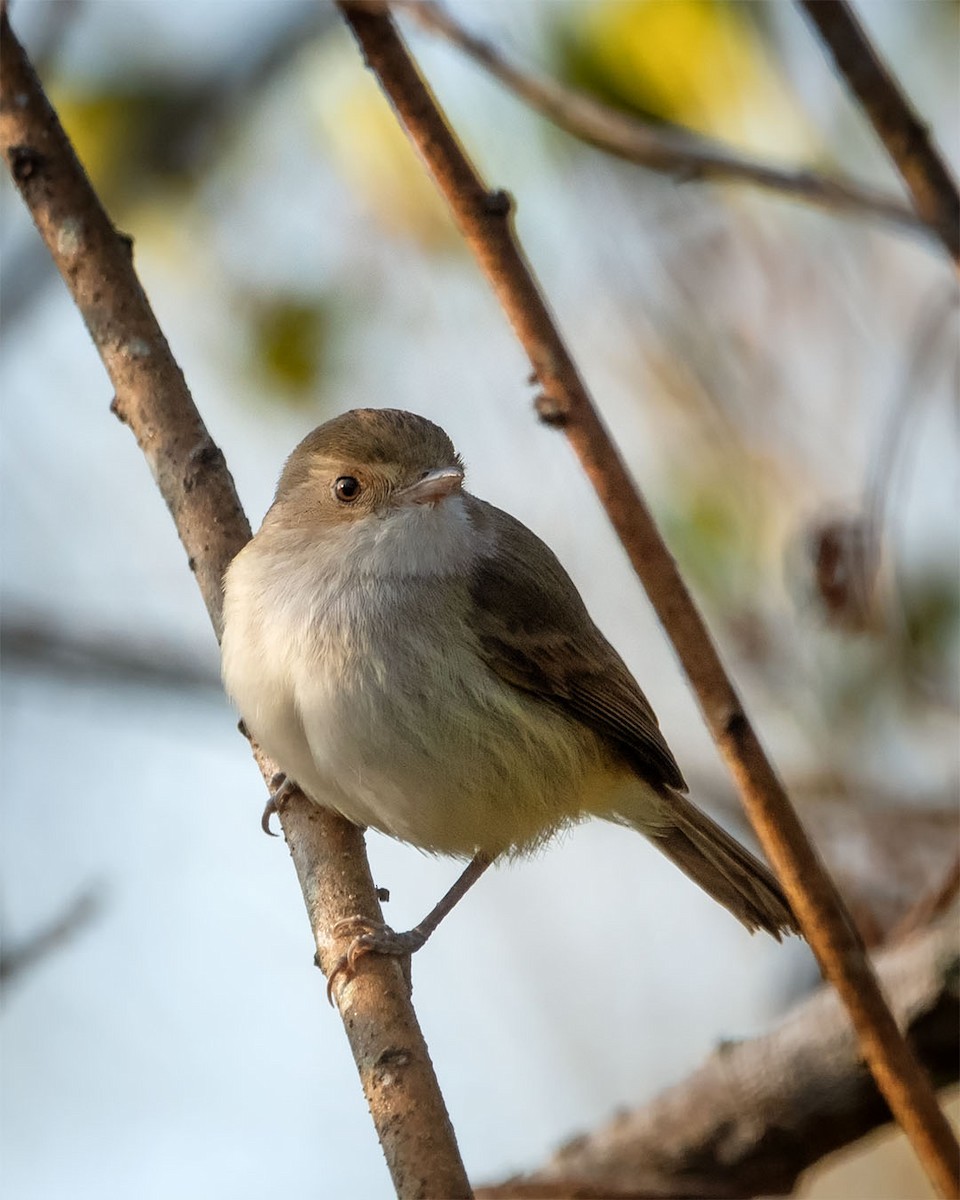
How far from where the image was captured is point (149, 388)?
379 centimetres

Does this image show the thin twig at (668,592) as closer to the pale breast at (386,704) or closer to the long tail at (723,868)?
the pale breast at (386,704)

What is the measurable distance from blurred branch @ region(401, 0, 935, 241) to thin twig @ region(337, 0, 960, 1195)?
0.22m

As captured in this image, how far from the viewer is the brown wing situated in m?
4.29

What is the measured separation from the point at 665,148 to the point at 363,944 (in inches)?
74.1

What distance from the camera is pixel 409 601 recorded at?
4.12m

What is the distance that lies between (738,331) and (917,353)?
233cm

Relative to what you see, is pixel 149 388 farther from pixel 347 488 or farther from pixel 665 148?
pixel 665 148

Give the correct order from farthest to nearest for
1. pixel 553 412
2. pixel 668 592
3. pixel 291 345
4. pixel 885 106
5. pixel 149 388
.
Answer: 1. pixel 291 345
2. pixel 149 388
3. pixel 553 412
4. pixel 668 592
5. pixel 885 106

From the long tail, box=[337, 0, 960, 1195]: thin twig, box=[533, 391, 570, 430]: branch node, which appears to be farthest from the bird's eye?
box=[533, 391, 570, 430]: branch node

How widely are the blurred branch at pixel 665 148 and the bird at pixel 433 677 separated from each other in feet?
6.29

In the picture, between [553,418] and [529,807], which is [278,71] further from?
[553,418]

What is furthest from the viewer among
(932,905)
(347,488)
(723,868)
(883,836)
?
(883,836)

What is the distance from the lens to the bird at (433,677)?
3885 mm

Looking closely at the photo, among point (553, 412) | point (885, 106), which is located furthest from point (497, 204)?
point (885, 106)
